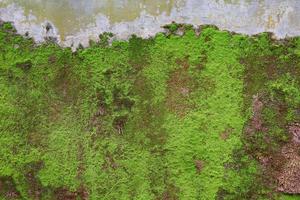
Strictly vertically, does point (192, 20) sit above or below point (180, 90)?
above

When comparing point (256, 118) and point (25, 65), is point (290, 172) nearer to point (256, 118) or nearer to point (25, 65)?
point (256, 118)

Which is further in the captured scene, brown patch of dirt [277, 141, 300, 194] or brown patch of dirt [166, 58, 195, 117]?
brown patch of dirt [166, 58, 195, 117]

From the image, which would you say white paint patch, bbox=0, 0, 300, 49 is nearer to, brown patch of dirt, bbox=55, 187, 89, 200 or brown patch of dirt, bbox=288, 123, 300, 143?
brown patch of dirt, bbox=288, 123, 300, 143

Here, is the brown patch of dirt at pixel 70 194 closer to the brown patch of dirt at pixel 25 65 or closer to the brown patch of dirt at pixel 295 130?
the brown patch of dirt at pixel 25 65

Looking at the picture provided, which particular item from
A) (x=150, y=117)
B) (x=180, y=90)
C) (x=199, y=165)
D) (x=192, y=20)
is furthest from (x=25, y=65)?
(x=199, y=165)

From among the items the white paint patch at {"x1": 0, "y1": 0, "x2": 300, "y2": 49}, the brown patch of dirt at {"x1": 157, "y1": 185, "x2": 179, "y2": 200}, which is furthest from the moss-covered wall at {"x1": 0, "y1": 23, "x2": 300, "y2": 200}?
the white paint patch at {"x1": 0, "y1": 0, "x2": 300, "y2": 49}

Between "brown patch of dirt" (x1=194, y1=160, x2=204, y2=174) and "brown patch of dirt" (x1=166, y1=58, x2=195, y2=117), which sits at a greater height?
"brown patch of dirt" (x1=166, y1=58, x2=195, y2=117)

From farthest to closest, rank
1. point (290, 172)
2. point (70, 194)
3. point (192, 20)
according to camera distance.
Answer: point (192, 20)
point (70, 194)
point (290, 172)

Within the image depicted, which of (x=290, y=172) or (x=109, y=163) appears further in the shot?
(x=109, y=163)

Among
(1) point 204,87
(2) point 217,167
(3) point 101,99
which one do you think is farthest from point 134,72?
(2) point 217,167

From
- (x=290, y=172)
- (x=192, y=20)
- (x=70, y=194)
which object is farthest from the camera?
(x=192, y=20)
